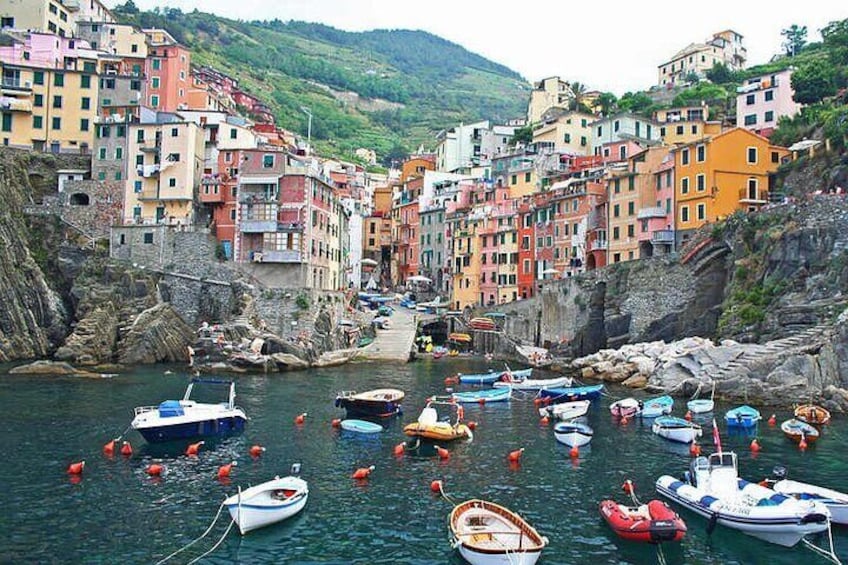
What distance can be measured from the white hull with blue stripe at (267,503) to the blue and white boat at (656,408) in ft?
86.0

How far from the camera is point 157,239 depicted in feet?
263

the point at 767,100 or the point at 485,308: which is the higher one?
the point at 767,100

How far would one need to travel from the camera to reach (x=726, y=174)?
6769cm

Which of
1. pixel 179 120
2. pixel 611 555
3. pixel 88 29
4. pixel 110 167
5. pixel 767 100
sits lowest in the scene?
pixel 611 555

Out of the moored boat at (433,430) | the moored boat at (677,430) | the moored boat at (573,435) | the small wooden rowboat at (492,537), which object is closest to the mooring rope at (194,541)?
Result: the small wooden rowboat at (492,537)

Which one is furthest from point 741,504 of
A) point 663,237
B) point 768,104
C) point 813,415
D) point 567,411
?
point 768,104

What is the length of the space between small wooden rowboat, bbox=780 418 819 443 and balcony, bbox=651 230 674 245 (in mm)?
34754

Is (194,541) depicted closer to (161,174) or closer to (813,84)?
(161,174)

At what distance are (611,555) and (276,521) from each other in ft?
36.8

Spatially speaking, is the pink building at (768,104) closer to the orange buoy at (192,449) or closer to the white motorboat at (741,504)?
the white motorboat at (741,504)

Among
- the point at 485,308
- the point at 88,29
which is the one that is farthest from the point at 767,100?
the point at 88,29

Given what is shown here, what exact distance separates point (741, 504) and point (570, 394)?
84.9ft

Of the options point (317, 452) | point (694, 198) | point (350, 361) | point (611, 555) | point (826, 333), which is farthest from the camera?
point (350, 361)

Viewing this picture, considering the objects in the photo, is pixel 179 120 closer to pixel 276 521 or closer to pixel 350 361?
pixel 350 361
